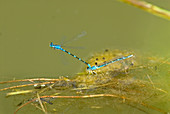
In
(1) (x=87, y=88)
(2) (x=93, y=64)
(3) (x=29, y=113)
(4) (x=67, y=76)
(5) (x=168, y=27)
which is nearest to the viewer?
(3) (x=29, y=113)

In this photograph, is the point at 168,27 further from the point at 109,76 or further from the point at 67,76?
the point at 67,76

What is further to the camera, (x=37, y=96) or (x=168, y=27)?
(x=168, y=27)

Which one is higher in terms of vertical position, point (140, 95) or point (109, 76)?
point (109, 76)

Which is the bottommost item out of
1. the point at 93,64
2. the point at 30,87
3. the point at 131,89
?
the point at 131,89

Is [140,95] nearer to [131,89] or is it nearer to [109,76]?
[131,89]

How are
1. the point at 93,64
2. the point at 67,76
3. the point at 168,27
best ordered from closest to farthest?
the point at 67,76, the point at 93,64, the point at 168,27

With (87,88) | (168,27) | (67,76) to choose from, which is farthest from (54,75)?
(168,27)

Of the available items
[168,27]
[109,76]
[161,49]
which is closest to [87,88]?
[109,76]
